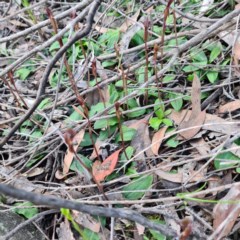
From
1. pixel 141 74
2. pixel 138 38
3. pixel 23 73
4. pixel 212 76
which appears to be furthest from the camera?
pixel 23 73

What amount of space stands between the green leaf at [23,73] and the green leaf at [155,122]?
865mm

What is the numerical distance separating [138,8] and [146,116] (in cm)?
86

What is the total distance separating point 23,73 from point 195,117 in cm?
107

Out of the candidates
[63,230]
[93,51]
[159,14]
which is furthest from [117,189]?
[159,14]

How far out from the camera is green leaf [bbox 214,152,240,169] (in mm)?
1561

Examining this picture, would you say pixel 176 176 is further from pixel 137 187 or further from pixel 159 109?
pixel 159 109

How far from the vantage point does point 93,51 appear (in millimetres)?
2182

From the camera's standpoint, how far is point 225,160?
154 cm

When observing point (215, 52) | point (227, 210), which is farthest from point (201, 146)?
point (215, 52)

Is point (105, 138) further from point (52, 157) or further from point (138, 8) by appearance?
point (138, 8)

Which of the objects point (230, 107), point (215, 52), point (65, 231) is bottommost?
point (65, 231)

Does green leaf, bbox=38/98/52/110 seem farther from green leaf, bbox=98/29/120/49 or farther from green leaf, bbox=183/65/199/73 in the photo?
green leaf, bbox=183/65/199/73

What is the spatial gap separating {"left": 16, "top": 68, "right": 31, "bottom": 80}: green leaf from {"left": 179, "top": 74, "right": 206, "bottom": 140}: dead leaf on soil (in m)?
0.99

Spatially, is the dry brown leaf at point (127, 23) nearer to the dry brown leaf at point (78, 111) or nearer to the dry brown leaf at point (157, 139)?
the dry brown leaf at point (78, 111)
